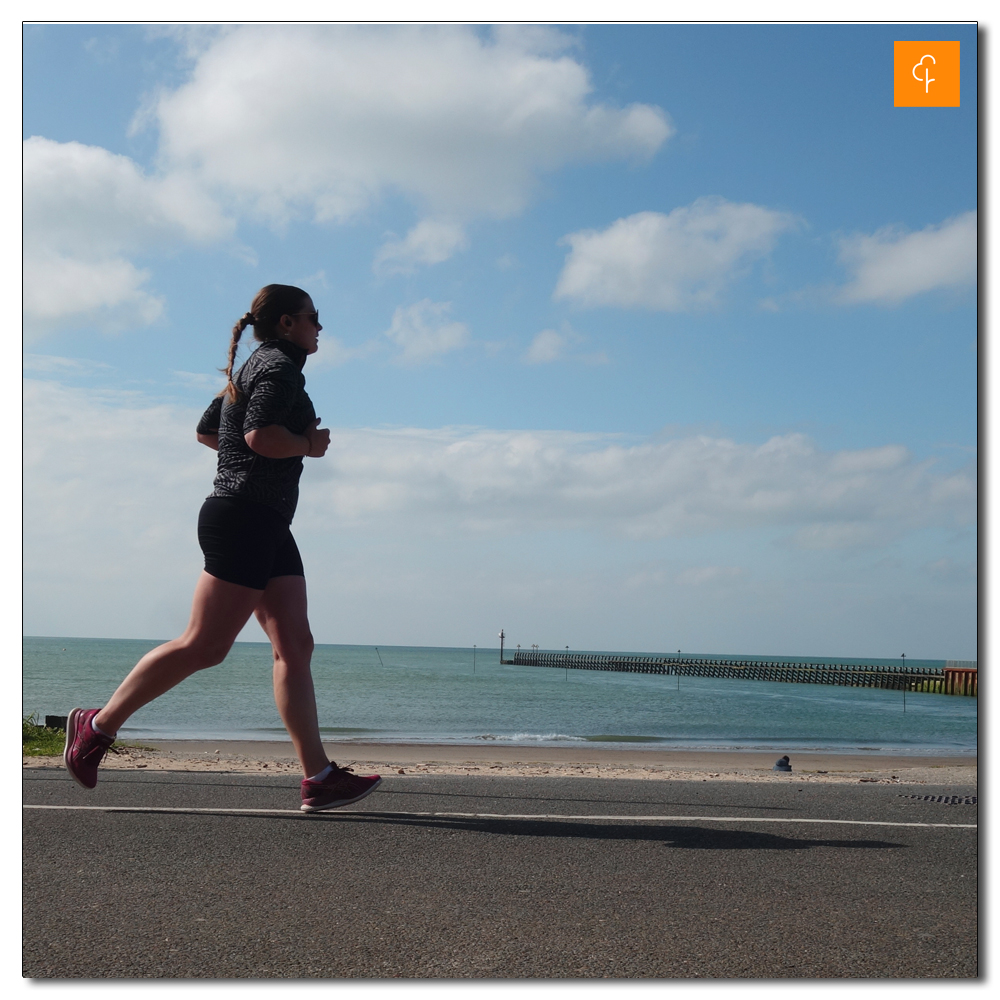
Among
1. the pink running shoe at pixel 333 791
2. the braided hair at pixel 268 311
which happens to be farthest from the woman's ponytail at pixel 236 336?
the pink running shoe at pixel 333 791

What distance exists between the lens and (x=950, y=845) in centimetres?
305

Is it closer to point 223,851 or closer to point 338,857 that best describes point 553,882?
point 338,857

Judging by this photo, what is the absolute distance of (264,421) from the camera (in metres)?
2.61

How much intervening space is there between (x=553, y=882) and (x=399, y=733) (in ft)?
67.2

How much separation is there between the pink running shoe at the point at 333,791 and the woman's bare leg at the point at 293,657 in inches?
1.9

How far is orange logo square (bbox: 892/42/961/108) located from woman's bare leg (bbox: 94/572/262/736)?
2.12 meters

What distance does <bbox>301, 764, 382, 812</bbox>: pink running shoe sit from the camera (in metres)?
3.06

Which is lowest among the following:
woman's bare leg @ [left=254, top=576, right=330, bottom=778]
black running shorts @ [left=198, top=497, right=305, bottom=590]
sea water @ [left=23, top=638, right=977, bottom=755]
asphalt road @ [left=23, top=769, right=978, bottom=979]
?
sea water @ [left=23, top=638, right=977, bottom=755]

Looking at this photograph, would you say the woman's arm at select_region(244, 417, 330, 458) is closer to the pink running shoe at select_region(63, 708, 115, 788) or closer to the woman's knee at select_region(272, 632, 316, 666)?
the woman's knee at select_region(272, 632, 316, 666)

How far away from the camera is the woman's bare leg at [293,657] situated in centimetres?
292

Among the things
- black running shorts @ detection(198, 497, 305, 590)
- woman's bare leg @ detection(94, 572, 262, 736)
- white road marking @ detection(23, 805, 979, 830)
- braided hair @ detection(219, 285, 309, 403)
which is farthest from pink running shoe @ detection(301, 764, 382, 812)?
braided hair @ detection(219, 285, 309, 403)

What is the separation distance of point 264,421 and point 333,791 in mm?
1307

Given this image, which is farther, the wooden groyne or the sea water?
the wooden groyne
